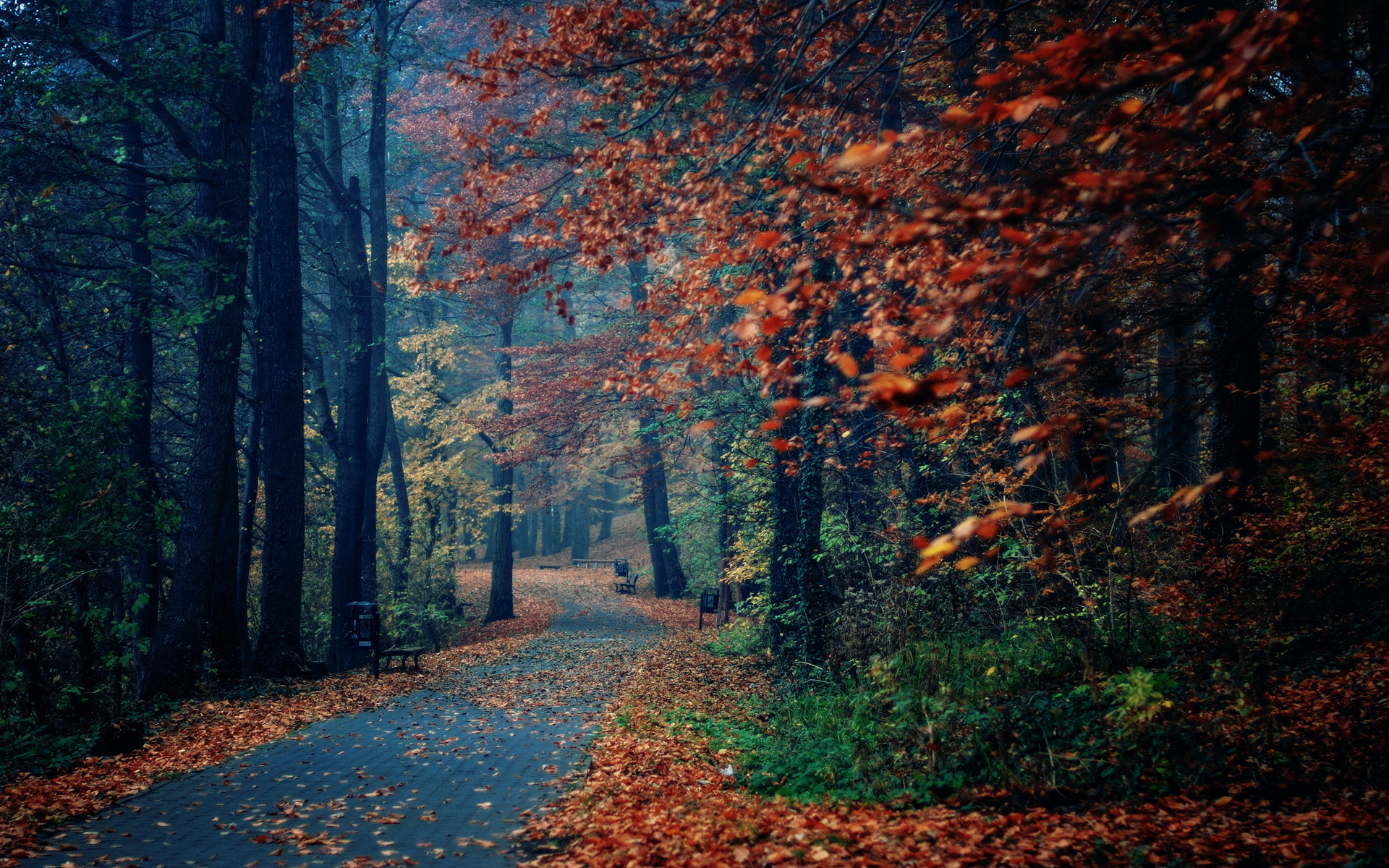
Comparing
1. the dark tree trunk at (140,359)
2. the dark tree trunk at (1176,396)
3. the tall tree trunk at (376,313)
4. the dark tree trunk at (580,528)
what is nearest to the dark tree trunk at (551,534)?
the dark tree trunk at (580,528)

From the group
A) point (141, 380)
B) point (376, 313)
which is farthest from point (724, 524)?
point (141, 380)

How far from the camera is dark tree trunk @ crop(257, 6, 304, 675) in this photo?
12.6 metres

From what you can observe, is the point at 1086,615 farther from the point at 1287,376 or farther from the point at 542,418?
the point at 542,418

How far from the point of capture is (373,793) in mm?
6301

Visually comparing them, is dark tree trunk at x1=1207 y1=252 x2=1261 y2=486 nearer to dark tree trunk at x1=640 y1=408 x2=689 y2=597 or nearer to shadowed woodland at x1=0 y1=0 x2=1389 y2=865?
shadowed woodland at x1=0 y1=0 x2=1389 y2=865

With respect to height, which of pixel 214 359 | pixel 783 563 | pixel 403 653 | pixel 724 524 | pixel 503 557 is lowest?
pixel 403 653

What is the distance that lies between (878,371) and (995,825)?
386cm

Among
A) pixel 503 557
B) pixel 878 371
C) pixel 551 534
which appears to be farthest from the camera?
pixel 551 534

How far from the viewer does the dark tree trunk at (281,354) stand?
12602 mm

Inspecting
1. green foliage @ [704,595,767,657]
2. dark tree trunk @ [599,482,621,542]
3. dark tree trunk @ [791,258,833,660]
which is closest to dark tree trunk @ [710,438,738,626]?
green foliage @ [704,595,767,657]

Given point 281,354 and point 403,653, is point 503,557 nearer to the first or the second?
point 403,653

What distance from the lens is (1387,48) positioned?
130 inches

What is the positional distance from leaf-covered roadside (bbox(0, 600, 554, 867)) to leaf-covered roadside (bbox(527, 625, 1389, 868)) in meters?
3.49

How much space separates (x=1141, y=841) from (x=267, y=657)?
1235 centimetres
